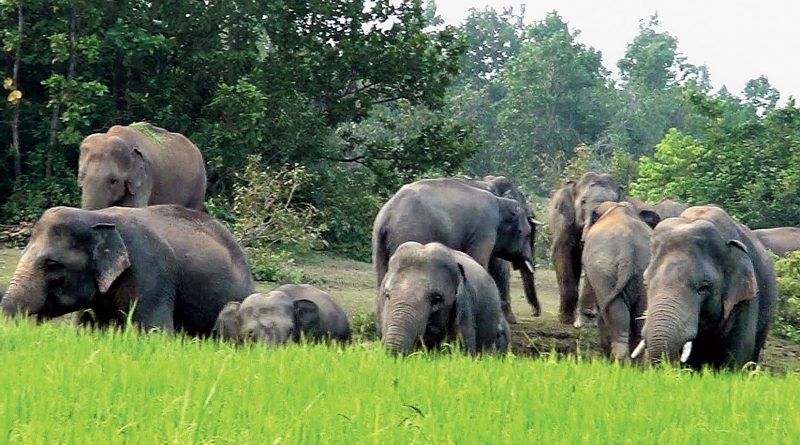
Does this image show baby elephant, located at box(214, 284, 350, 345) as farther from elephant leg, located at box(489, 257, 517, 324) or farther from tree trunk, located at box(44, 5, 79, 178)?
tree trunk, located at box(44, 5, 79, 178)

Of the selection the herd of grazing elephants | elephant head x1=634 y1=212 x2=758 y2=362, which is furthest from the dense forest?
elephant head x1=634 y1=212 x2=758 y2=362

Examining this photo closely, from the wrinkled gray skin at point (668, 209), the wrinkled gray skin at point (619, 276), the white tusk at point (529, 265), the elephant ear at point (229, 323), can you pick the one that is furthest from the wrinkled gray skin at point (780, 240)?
the elephant ear at point (229, 323)

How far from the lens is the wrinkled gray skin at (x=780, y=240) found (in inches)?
707

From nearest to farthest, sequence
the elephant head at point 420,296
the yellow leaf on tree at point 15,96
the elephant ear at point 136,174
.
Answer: the elephant head at point 420,296, the elephant ear at point 136,174, the yellow leaf on tree at point 15,96

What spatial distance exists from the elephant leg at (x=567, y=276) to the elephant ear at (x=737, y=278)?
273 inches

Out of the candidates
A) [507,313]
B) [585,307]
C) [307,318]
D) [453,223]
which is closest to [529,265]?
[507,313]

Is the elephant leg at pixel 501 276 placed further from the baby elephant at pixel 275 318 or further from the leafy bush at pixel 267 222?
the baby elephant at pixel 275 318

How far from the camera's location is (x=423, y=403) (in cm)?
520

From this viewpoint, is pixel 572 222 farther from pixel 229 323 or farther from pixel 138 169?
pixel 229 323

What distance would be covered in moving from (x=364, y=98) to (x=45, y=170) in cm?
537

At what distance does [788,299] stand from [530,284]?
3.00 m

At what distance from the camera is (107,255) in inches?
335

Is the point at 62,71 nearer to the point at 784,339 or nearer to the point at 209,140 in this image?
the point at 209,140

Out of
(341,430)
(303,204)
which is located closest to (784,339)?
(303,204)
